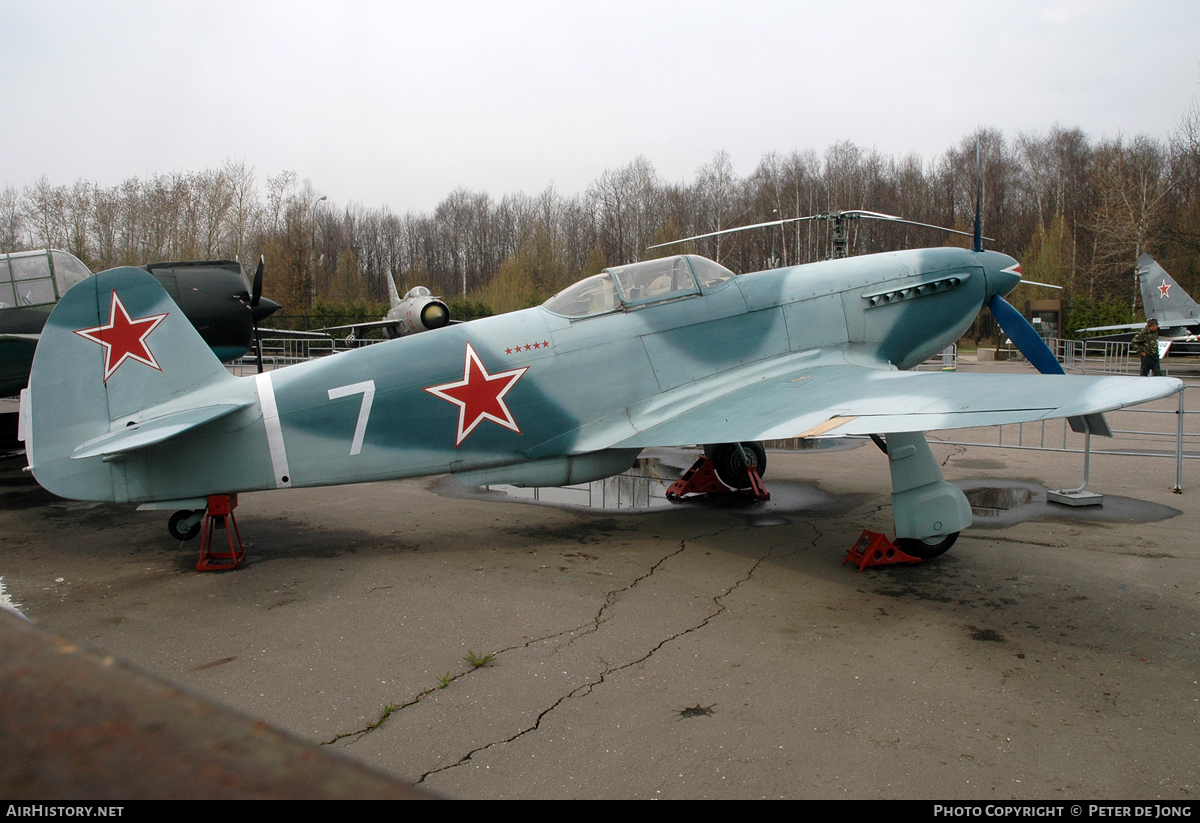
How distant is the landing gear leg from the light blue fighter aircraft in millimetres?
16

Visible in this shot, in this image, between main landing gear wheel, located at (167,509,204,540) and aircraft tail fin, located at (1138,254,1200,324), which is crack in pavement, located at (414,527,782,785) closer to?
main landing gear wheel, located at (167,509,204,540)

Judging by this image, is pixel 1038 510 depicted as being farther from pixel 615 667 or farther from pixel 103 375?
pixel 103 375

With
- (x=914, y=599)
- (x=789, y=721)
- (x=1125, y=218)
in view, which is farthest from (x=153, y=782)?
(x=1125, y=218)

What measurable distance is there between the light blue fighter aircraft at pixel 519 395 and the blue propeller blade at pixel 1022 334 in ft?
6.40

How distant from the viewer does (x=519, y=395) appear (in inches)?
273

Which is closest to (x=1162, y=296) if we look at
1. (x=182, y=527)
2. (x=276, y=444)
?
(x=276, y=444)

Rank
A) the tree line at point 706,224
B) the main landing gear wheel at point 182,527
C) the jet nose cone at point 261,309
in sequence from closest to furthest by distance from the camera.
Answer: the main landing gear wheel at point 182,527
the jet nose cone at point 261,309
the tree line at point 706,224

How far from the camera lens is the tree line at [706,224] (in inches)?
1687

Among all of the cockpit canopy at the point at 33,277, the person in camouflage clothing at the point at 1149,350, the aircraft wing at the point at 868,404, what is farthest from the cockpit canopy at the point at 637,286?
the person in camouflage clothing at the point at 1149,350

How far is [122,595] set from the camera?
5.91m

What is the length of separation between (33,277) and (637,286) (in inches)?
397

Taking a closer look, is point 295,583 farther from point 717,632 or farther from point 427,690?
point 717,632

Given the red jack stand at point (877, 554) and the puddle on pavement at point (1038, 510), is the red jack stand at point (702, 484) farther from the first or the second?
the red jack stand at point (877, 554)
